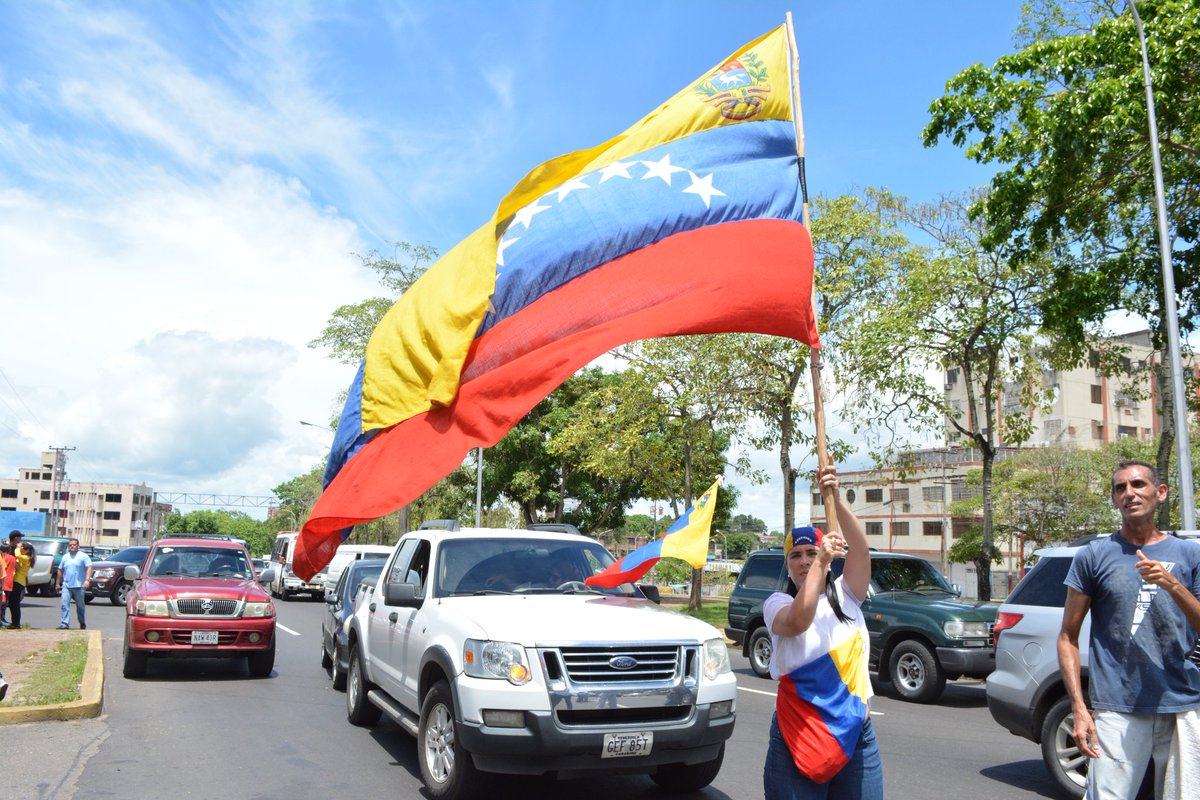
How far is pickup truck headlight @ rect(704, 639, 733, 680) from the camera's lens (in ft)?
21.6

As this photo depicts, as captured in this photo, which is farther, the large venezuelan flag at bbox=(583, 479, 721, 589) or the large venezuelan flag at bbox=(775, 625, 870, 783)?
the large venezuelan flag at bbox=(583, 479, 721, 589)

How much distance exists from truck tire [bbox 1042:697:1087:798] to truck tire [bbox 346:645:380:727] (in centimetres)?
577

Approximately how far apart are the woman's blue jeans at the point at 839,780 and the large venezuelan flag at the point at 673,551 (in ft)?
11.5

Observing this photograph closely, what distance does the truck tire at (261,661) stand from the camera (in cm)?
1287

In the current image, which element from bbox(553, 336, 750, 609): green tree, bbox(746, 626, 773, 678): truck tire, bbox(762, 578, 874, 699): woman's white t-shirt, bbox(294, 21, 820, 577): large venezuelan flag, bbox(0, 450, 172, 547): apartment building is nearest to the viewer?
bbox(762, 578, 874, 699): woman's white t-shirt

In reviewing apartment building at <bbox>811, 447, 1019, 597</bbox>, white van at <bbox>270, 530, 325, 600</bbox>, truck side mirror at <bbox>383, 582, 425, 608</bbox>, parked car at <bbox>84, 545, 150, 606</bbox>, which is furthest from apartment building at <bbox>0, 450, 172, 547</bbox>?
truck side mirror at <bbox>383, 582, 425, 608</bbox>

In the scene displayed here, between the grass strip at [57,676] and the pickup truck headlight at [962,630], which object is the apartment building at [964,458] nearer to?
the pickup truck headlight at [962,630]

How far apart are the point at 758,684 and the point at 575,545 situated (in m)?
6.60

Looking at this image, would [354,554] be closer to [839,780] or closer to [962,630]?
[962,630]

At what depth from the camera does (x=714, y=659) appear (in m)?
6.66

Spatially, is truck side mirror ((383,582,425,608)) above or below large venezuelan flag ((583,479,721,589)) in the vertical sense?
below

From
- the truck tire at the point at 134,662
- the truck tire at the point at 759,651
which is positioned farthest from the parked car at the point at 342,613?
the truck tire at the point at 759,651

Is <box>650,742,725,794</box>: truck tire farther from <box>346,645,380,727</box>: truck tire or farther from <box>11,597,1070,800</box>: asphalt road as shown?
<box>346,645,380,727</box>: truck tire

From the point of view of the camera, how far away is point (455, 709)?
6.29 metres
